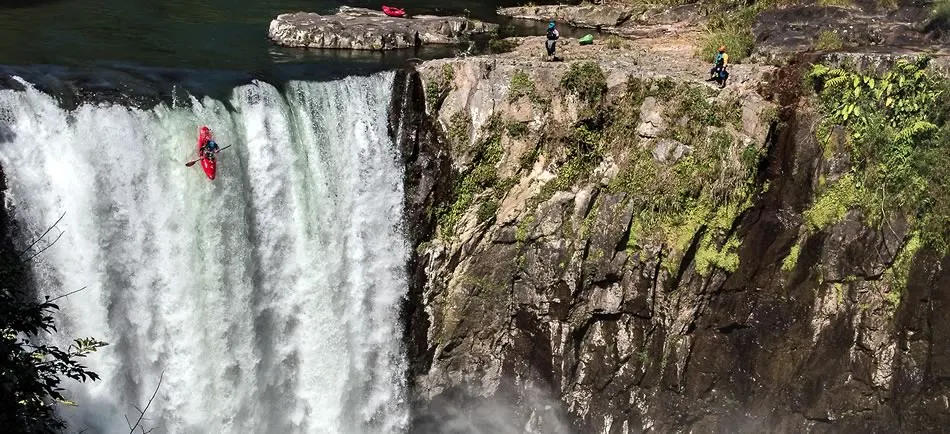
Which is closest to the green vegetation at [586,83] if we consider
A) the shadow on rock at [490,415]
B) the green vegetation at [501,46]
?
the green vegetation at [501,46]

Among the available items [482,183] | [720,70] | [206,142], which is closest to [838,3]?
[720,70]

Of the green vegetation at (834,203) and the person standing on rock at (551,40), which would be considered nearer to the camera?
the green vegetation at (834,203)

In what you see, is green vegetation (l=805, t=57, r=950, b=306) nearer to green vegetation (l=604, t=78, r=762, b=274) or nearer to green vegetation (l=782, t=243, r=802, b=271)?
green vegetation (l=782, t=243, r=802, b=271)

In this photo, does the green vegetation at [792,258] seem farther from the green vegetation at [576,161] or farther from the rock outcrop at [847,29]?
the rock outcrop at [847,29]

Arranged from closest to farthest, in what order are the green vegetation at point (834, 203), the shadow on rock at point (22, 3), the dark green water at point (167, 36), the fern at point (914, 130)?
the fern at point (914, 130)
the green vegetation at point (834, 203)
the dark green water at point (167, 36)
the shadow on rock at point (22, 3)

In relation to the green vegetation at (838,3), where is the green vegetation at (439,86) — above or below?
below

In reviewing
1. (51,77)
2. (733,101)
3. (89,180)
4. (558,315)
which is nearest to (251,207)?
(89,180)

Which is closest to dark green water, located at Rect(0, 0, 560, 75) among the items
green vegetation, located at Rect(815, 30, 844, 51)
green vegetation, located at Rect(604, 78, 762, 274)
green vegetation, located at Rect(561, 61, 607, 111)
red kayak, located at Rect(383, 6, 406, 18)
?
red kayak, located at Rect(383, 6, 406, 18)

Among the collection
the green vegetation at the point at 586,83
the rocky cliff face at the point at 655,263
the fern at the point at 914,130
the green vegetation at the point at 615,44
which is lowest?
the rocky cliff face at the point at 655,263
